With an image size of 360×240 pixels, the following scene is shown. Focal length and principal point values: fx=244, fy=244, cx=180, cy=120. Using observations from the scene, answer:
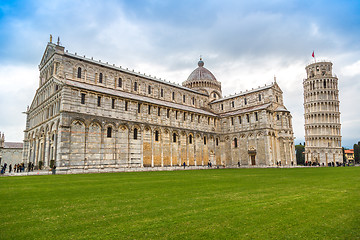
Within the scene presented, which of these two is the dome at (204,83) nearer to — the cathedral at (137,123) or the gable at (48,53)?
the cathedral at (137,123)

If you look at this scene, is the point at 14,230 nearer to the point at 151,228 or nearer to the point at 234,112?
the point at 151,228

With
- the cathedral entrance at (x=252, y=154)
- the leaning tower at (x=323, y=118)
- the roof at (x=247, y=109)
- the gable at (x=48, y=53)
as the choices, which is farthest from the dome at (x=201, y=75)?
the gable at (x=48, y=53)

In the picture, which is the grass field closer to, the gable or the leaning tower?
the gable

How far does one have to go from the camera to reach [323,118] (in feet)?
226

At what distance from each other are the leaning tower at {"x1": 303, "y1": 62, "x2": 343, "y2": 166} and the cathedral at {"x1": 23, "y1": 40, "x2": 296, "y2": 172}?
26.9 meters

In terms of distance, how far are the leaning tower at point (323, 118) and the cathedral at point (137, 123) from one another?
88.2 ft

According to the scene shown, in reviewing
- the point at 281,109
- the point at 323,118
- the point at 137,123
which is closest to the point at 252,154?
the point at 281,109

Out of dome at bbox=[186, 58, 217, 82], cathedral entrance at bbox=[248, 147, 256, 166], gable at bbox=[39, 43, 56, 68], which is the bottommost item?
cathedral entrance at bbox=[248, 147, 256, 166]

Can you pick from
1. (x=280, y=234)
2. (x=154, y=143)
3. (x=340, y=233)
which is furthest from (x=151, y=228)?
(x=154, y=143)

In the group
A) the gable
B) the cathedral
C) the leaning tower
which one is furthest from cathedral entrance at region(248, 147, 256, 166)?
the gable

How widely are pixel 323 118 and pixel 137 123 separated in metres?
57.1

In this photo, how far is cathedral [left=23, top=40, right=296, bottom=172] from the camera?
30.7 m

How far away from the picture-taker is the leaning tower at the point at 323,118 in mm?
67625

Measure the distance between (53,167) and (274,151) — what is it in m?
36.0
